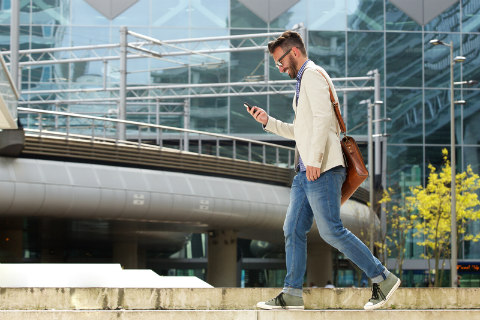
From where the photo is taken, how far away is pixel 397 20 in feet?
179

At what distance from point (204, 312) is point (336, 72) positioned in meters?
46.9

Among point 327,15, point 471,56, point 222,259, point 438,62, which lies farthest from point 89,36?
point 222,259

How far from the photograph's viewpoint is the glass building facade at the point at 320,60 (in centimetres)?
5159

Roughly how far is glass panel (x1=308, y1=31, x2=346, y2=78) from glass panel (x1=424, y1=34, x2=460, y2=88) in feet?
17.4

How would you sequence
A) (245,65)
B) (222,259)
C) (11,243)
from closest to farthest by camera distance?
(11,243)
(222,259)
(245,65)

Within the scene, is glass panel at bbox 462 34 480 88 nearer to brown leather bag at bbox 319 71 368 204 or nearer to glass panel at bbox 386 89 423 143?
glass panel at bbox 386 89 423 143

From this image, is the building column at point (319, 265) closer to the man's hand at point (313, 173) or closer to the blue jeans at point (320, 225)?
the blue jeans at point (320, 225)

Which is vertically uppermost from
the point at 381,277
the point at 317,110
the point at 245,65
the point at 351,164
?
the point at 245,65

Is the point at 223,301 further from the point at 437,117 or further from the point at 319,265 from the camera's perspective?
the point at 437,117

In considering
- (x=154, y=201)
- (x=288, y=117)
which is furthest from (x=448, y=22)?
(x=154, y=201)

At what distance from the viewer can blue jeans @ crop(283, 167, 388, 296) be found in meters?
6.52

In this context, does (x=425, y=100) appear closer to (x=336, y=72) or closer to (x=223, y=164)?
(x=336, y=72)

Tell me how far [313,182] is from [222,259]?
27149 millimetres

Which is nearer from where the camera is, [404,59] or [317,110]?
[317,110]
